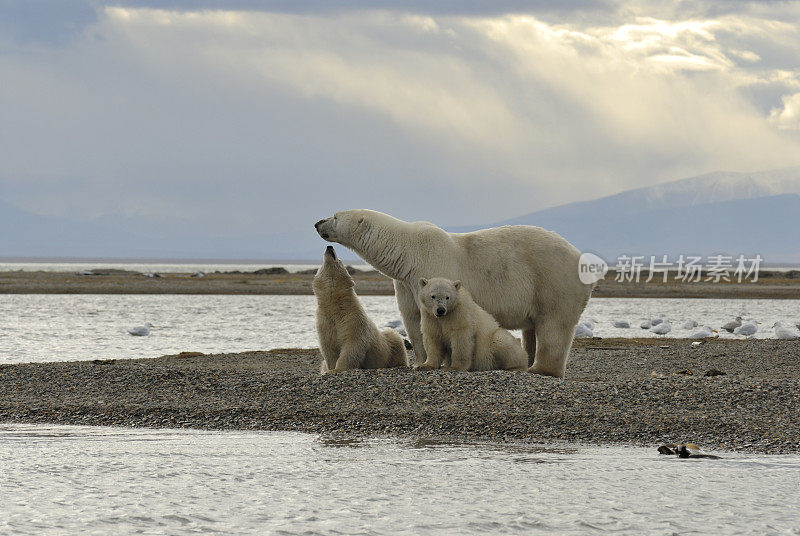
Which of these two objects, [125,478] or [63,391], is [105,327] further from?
[125,478]

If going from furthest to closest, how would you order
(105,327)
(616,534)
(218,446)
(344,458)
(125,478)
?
(105,327) → (218,446) → (344,458) → (125,478) → (616,534)

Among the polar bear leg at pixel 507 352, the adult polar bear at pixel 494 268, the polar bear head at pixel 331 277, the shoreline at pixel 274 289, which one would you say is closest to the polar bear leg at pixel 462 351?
the polar bear leg at pixel 507 352

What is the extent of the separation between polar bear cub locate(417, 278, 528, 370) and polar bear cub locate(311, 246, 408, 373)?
73cm

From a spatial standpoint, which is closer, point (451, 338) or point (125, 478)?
point (125, 478)

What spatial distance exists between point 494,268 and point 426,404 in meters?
2.26

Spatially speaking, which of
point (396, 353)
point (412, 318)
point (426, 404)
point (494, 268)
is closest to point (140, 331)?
point (396, 353)

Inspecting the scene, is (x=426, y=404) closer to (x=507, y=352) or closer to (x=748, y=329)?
(x=507, y=352)

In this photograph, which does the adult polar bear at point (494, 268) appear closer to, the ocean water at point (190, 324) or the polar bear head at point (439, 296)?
the polar bear head at point (439, 296)

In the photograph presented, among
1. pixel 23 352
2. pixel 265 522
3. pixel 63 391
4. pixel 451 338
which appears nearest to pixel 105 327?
pixel 23 352

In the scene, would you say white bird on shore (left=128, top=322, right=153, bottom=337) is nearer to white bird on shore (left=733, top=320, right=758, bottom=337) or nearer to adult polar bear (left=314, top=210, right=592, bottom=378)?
adult polar bear (left=314, top=210, right=592, bottom=378)

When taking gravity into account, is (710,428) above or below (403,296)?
below

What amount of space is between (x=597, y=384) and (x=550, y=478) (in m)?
3.48

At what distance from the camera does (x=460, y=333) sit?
9.66 metres

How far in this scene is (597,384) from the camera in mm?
9477
